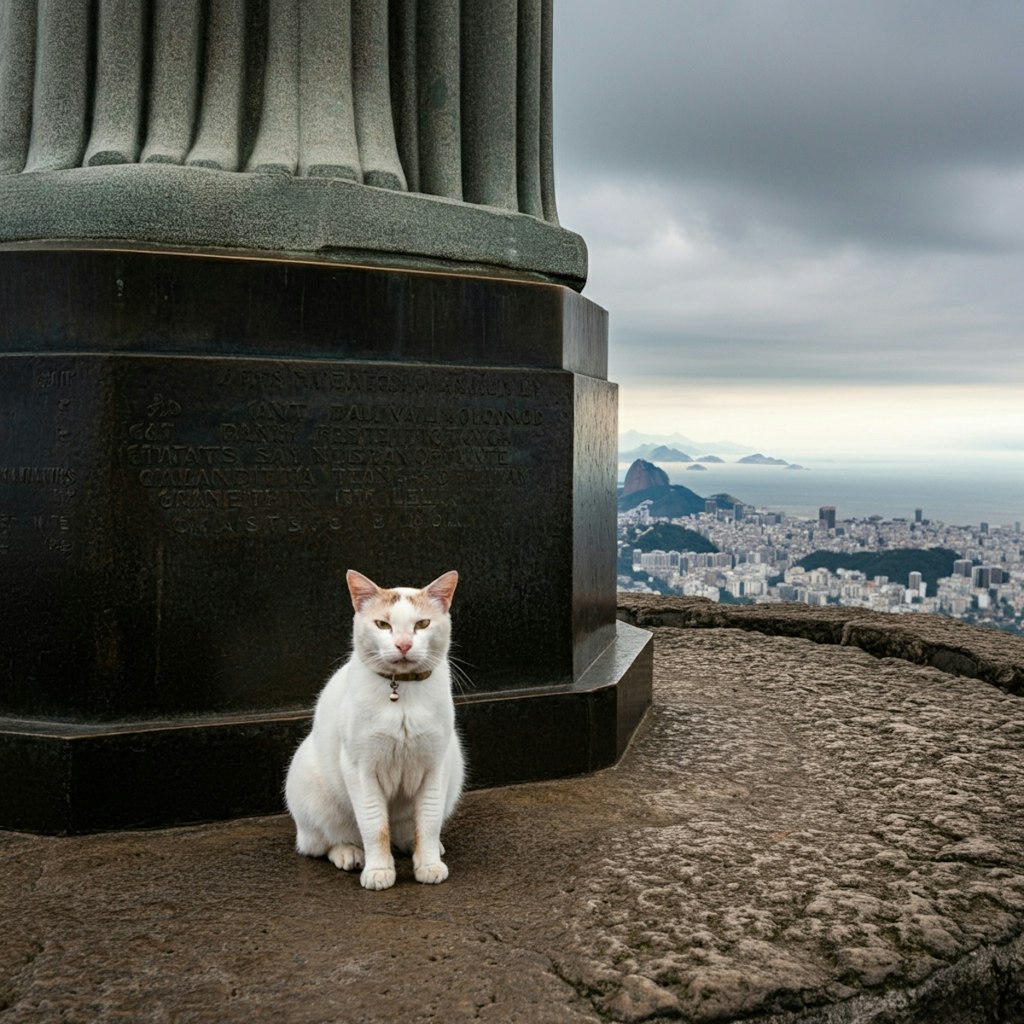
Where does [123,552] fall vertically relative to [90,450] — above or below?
below

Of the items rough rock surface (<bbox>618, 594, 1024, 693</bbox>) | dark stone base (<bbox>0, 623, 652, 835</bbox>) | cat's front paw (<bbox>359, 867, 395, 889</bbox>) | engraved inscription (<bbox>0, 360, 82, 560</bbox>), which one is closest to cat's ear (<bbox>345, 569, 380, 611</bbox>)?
cat's front paw (<bbox>359, 867, 395, 889</bbox>)

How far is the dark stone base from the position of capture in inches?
157

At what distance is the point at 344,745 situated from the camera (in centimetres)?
358

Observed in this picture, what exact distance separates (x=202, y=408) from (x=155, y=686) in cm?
96

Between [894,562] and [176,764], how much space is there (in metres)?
10.7

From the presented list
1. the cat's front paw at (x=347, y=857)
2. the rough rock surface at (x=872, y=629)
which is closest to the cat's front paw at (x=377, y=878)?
the cat's front paw at (x=347, y=857)

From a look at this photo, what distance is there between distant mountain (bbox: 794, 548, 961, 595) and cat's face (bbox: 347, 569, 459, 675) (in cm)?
954

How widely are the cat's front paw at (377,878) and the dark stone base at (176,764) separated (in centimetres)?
82

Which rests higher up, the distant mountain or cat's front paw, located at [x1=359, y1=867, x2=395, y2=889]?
the distant mountain

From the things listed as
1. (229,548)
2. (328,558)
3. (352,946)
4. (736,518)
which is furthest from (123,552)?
(736,518)

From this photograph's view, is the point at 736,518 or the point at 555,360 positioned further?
the point at 736,518

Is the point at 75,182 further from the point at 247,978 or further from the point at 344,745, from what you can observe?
the point at 247,978

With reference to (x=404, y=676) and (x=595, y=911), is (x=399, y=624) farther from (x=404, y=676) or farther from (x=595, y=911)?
(x=595, y=911)

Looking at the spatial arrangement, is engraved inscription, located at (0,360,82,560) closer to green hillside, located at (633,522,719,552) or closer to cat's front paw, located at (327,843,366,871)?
cat's front paw, located at (327,843,366,871)
